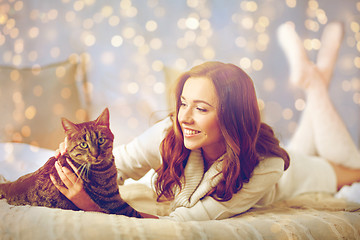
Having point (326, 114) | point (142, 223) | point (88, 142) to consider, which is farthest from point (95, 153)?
point (326, 114)

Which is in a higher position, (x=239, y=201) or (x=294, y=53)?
(x=294, y=53)

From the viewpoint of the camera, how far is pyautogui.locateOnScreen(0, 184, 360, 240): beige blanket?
1.88ft

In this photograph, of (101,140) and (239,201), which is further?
(239,201)

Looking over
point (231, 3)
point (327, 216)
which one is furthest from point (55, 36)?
point (327, 216)

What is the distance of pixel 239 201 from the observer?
787mm

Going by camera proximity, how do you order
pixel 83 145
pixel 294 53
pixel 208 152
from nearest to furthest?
pixel 83 145 < pixel 208 152 < pixel 294 53

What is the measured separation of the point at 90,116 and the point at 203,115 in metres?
0.29

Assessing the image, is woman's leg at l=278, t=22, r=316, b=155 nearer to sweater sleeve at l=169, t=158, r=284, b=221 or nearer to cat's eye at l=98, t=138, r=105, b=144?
sweater sleeve at l=169, t=158, r=284, b=221

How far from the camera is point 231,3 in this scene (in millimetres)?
1173

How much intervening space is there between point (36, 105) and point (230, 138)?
1.55 feet

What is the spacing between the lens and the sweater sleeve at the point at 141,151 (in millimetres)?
836

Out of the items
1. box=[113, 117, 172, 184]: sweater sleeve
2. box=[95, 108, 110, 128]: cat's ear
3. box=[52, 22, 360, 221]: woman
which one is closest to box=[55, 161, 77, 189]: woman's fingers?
box=[52, 22, 360, 221]: woman

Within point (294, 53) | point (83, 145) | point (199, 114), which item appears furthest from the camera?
point (294, 53)

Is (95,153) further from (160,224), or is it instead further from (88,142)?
(160,224)
